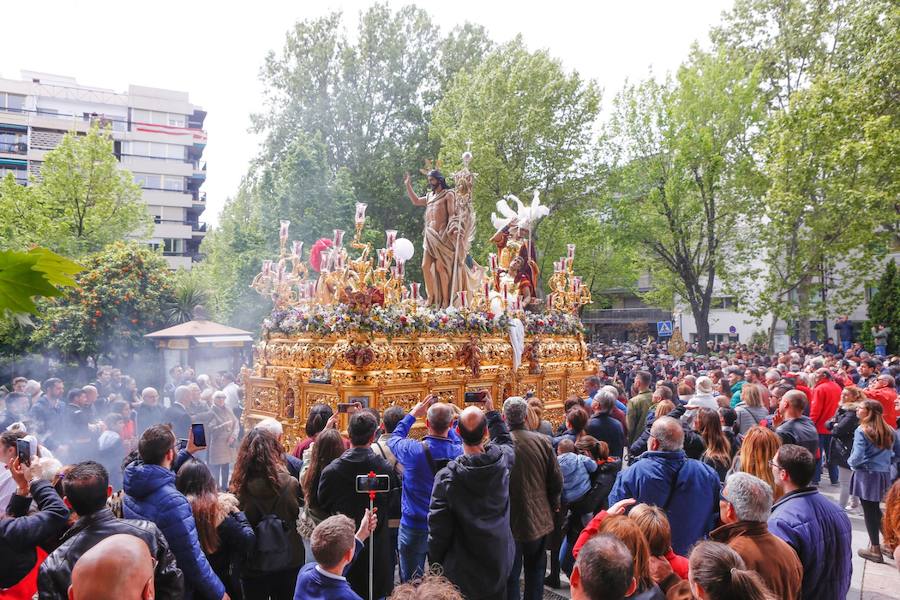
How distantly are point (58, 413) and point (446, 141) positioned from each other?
914 inches

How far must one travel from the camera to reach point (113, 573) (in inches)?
94.7

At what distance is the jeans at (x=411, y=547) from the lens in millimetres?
5262

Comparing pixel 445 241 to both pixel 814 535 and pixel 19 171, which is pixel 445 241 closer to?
pixel 814 535

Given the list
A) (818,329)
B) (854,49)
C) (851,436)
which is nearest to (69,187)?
(851,436)

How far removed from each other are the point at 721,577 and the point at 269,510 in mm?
3138

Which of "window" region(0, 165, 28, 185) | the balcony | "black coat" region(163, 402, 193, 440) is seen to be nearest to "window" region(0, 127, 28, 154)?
"window" region(0, 165, 28, 185)

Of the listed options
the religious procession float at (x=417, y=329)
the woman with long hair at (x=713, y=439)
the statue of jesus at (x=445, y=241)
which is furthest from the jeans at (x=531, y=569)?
the statue of jesus at (x=445, y=241)

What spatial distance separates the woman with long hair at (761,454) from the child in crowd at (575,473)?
1383 mm

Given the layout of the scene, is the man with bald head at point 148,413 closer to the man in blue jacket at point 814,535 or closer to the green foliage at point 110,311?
the man in blue jacket at point 814,535

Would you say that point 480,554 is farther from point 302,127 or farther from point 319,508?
point 302,127

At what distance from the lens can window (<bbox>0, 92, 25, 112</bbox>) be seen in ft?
165

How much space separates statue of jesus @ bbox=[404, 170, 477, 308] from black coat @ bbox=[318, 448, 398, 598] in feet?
30.1

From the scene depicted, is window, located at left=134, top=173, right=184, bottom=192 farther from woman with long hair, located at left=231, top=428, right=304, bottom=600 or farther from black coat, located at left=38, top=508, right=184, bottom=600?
black coat, located at left=38, top=508, right=184, bottom=600

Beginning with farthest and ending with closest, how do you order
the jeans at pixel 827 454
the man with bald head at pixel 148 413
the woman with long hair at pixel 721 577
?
the jeans at pixel 827 454 → the man with bald head at pixel 148 413 → the woman with long hair at pixel 721 577
